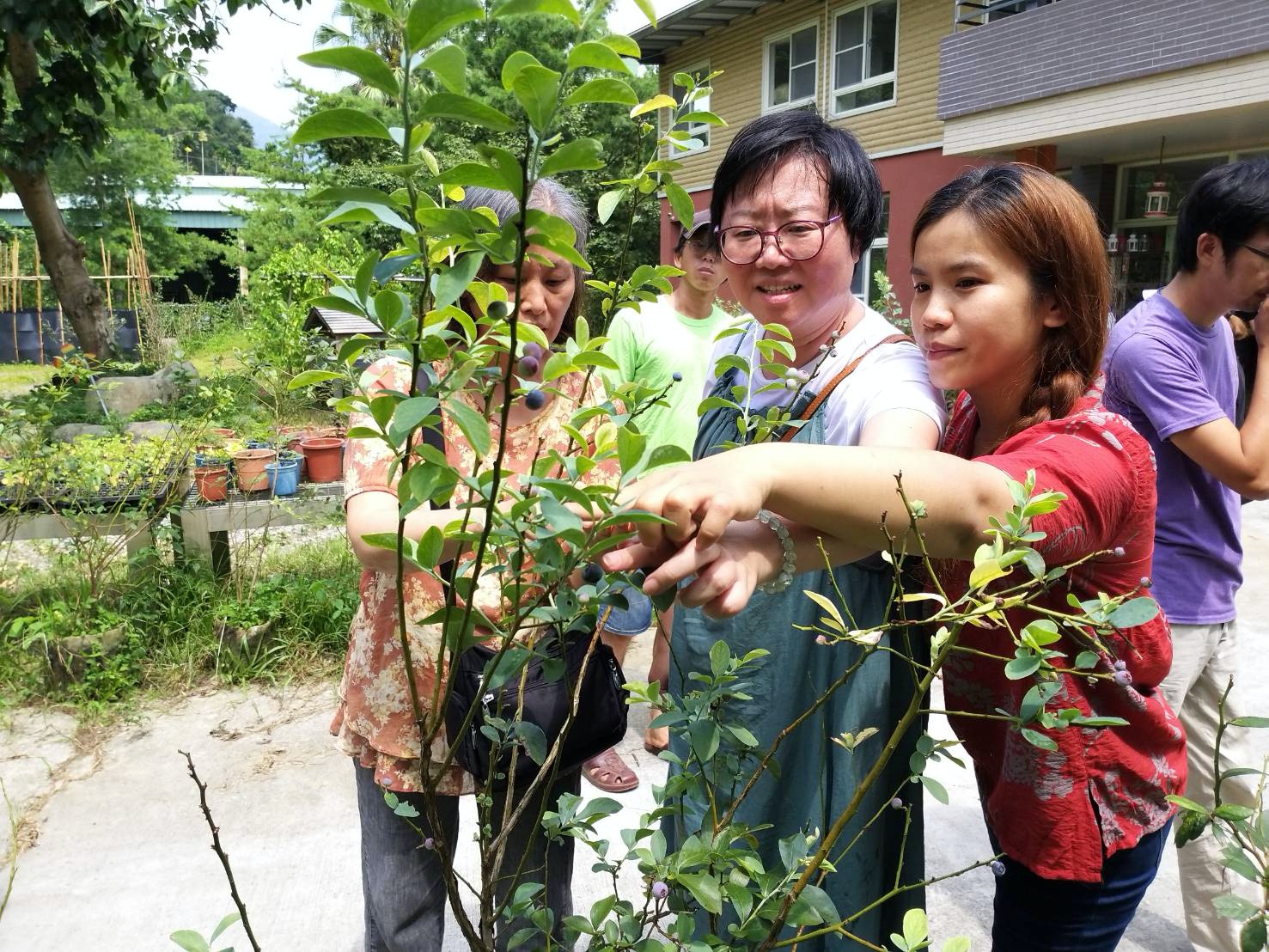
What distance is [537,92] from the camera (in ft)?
A: 1.66

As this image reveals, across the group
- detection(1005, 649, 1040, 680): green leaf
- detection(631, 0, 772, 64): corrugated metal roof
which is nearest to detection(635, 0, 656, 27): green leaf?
detection(1005, 649, 1040, 680): green leaf

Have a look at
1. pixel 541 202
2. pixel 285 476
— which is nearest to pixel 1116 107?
pixel 285 476

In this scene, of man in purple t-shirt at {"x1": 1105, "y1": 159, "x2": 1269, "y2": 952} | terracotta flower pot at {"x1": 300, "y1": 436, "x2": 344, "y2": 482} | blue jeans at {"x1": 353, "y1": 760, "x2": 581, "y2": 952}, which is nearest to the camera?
blue jeans at {"x1": 353, "y1": 760, "x2": 581, "y2": 952}

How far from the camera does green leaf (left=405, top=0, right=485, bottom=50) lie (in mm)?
492

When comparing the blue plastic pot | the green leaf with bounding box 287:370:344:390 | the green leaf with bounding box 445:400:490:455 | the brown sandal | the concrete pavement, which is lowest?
the concrete pavement

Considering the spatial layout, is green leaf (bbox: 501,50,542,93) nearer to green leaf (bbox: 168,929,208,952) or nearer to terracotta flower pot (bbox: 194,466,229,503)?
green leaf (bbox: 168,929,208,952)

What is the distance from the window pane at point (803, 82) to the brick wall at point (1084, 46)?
3.03 meters

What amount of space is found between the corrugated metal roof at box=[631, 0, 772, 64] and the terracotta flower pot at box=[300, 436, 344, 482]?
10.1 meters

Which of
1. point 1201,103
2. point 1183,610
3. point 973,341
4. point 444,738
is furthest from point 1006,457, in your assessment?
point 1201,103

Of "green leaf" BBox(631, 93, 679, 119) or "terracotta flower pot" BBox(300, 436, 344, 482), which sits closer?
"green leaf" BBox(631, 93, 679, 119)

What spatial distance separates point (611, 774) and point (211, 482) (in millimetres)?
3307

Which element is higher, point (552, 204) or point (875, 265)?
point (875, 265)

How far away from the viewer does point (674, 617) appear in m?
1.40

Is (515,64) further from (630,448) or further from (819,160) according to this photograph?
(819,160)
